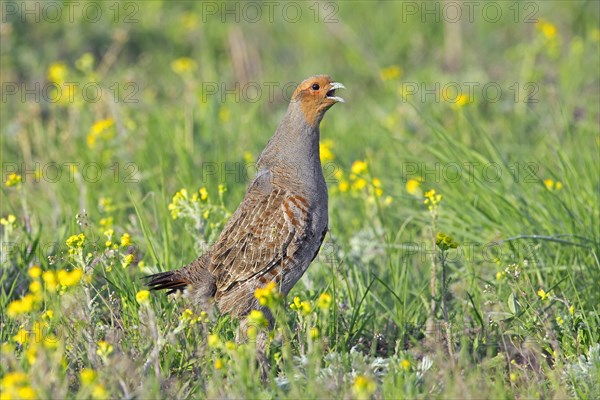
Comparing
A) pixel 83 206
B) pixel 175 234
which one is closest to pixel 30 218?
pixel 83 206

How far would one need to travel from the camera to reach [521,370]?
4.22 metres

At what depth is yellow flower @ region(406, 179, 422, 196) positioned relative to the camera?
6.12m

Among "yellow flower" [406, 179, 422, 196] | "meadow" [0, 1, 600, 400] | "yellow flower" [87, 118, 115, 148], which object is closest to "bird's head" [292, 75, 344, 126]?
"meadow" [0, 1, 600, 400]

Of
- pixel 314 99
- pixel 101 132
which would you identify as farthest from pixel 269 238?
pixel 101 132

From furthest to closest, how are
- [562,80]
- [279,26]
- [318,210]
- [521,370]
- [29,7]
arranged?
[279,26]
[29,7]
[562,80]
[318,210]
[521,370]

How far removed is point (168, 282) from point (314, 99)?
4.02ft

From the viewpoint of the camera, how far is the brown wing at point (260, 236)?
4.68 m

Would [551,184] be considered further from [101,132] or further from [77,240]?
[101,132]

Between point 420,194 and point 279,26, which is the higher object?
point 279,26

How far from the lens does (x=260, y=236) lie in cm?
473

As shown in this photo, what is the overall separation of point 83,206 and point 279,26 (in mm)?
5350

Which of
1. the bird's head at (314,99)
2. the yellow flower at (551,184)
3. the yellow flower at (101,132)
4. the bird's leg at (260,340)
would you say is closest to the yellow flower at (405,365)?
the bird's leg at (260,340)

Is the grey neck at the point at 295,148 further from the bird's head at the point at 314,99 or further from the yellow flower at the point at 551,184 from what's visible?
the yellow flower at the point at 551,184

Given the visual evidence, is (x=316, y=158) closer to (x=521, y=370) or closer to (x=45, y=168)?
(x=521, y=370)
